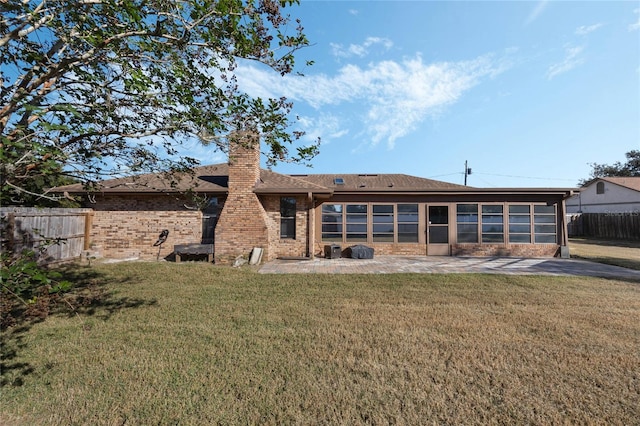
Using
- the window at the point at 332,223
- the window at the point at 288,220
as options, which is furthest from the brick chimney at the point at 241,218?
the window at the point at 332,223

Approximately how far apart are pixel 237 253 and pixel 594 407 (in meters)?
8.85

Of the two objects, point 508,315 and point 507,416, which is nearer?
point 507,416

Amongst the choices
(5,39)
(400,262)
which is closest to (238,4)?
(5,39)

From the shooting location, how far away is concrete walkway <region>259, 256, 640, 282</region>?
8.15 meters

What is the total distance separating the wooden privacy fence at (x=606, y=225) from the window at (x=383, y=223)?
1812 cm

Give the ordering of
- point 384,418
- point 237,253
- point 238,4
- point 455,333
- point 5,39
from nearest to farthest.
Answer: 1. point 384,418
2. point 5,39
3. point 238,4
4. point 455,333
5. point 237,253

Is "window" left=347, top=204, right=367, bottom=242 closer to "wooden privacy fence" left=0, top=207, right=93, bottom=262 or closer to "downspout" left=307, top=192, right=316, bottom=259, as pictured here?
"downspout" left=307, top=192, right=316, bottom=259

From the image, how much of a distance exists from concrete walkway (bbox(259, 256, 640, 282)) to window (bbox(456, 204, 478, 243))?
61.7 inches

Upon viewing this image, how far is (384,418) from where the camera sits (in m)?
2.25

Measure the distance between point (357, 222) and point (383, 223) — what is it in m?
1.11

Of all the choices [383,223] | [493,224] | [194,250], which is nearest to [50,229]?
[194,250]

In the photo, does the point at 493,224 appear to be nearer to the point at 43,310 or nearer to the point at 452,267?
the point at 452,267

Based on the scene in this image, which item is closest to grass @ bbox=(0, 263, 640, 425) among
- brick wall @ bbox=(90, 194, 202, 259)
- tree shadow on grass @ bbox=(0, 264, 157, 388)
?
tree shadow on grass @ bbox=(0, 264, 157, 388)

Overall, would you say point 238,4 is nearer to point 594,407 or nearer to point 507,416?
point 507,416
